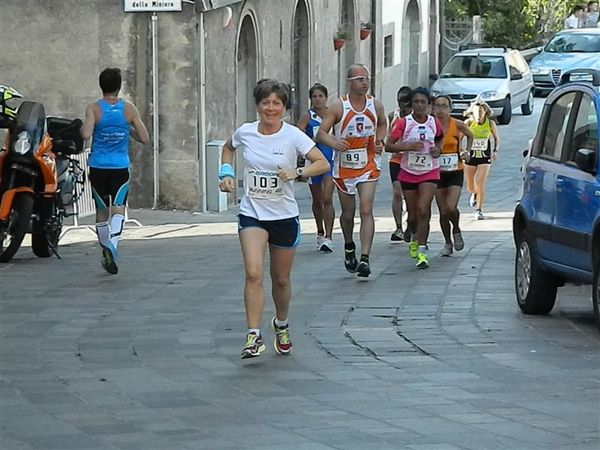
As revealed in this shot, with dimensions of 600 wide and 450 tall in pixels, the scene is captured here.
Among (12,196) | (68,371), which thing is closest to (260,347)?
(68,371)

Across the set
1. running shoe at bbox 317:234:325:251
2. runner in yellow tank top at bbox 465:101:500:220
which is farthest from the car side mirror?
runner in yellow tank top at bbox 465:101:500:220

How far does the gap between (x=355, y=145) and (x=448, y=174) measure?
7.41 feet

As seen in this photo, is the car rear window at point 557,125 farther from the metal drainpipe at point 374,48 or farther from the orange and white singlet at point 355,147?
the metal drainpipe at point 374,48

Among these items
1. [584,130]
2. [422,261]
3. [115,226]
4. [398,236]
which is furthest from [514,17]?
[584,130]

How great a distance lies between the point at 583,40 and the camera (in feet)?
137

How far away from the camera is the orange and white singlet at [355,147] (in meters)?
12.7

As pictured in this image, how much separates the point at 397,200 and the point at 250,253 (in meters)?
7.53

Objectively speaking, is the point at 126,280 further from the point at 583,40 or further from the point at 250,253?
the point at 583,40

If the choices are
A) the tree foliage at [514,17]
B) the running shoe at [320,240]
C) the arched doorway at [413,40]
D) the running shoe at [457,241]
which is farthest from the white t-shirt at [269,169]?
the tree foliage at [514,17]

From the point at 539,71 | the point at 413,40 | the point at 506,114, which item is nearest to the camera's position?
the point at 506,114

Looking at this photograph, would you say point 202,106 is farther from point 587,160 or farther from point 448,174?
point 587,160

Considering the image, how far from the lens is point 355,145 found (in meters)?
12.7

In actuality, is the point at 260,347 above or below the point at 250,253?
below

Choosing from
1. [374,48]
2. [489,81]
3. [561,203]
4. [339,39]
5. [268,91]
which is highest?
[339,39]
